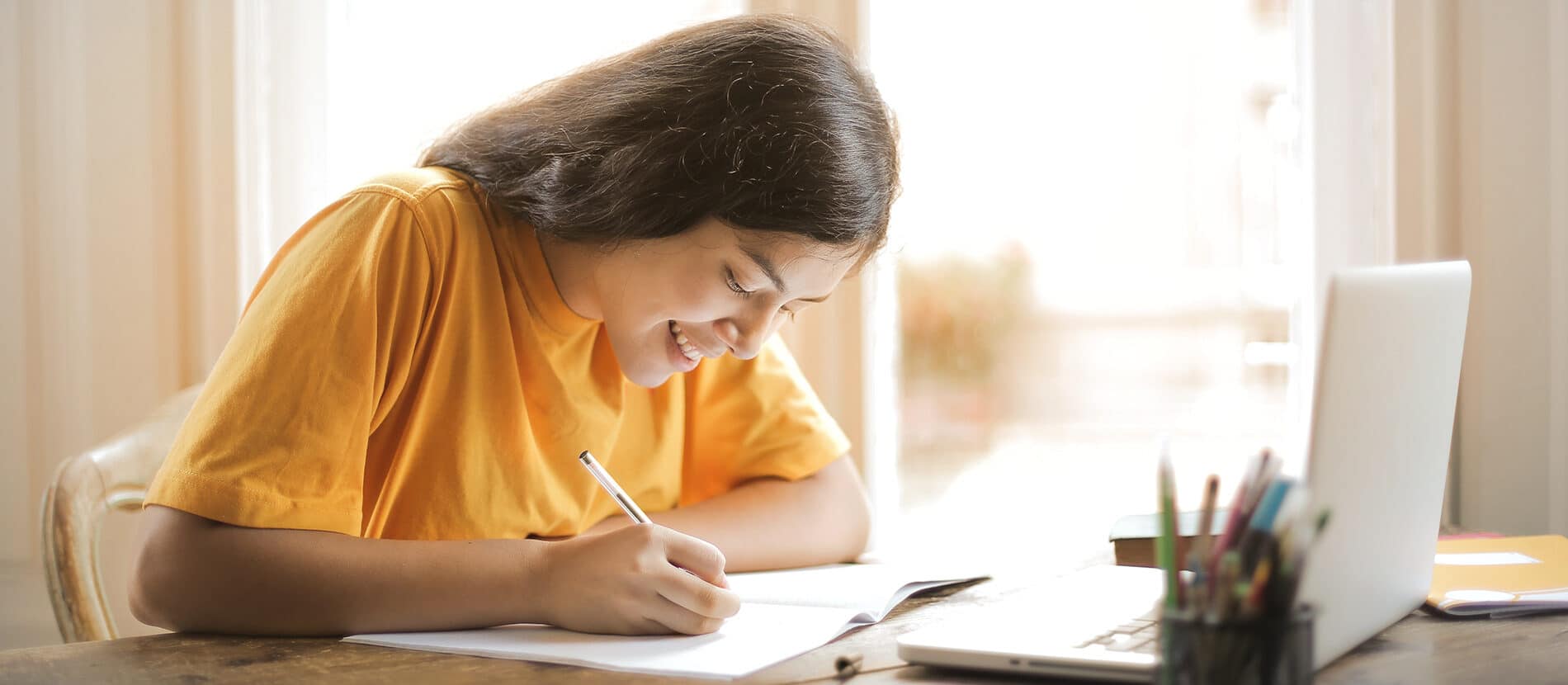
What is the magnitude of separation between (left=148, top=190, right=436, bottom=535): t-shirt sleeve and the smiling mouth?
0.77ft

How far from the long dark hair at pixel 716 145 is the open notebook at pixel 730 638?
32 centimetres

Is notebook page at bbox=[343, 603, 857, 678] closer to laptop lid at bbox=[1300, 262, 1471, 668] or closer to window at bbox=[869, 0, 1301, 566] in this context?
laptop lid at bbox=[1300, 262, 1471, 668]

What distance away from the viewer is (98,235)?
5.92ft

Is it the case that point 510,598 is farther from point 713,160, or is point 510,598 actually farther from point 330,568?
point 713,160

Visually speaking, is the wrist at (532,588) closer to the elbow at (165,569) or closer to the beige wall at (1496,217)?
the elbow at (165,569)

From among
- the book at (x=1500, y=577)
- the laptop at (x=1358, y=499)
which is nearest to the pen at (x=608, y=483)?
the laptop at (x=1358, y=499)

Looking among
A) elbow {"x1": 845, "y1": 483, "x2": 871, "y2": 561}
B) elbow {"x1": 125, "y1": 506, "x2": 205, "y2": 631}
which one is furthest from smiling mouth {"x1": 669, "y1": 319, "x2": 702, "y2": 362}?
elbow {"x1": 125, "y1": 506, "x2": 205, "y2": 631}

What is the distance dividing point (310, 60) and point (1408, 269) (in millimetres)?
1689

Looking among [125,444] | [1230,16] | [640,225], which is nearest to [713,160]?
[640,225]

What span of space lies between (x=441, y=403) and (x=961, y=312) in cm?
99

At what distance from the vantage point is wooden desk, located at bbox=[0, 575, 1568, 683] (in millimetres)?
797

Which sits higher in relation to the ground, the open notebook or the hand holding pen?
the hand holding pen

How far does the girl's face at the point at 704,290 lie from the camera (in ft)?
3.54

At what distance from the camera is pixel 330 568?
93cm
